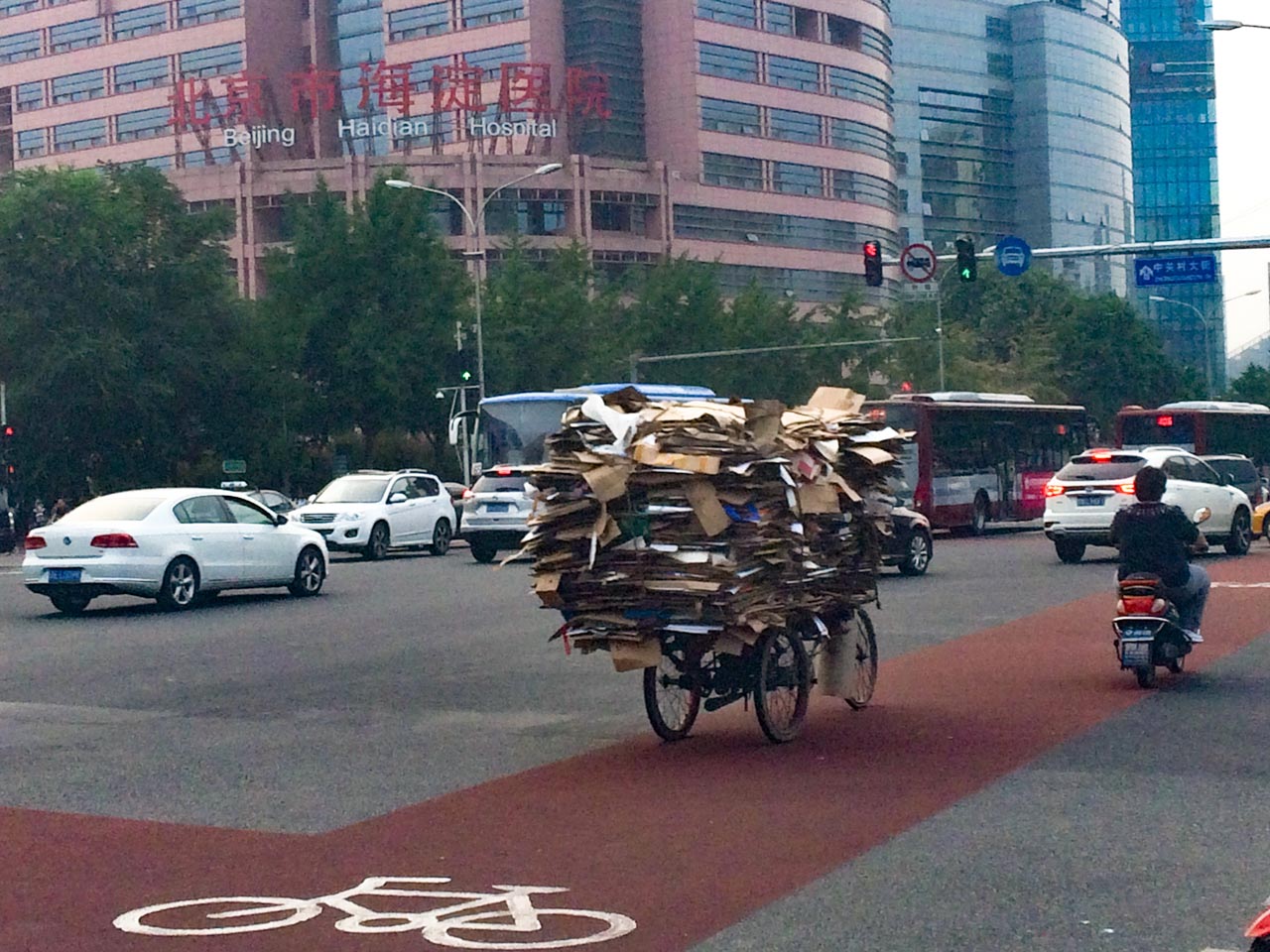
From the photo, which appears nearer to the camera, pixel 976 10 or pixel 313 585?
pixel 313 585

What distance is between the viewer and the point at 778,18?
92.3 metres

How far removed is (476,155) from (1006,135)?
263 ft

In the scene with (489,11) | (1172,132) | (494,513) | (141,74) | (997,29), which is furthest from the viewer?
(1172,132)

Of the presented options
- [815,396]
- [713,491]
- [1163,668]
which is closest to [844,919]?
[713,491]

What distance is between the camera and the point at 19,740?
11.1 meters

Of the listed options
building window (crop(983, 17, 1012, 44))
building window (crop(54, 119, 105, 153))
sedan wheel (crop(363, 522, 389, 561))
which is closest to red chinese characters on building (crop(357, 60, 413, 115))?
building window (crop(54, 119, 105, 153))

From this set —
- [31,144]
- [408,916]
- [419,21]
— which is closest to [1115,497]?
[408,916]

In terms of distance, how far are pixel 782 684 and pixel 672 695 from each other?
0.66 m

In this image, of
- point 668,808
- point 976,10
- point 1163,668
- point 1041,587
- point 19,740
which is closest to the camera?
point 668,808

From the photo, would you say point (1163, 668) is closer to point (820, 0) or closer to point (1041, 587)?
point (1041, 587)

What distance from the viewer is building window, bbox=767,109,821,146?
91938 millimetres

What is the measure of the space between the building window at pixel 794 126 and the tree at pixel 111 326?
135 feet

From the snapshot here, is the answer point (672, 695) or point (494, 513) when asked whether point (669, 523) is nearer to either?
point (672, 695)

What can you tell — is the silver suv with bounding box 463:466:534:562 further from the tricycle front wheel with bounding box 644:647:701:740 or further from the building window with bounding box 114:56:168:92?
the building window with bounding box 114:56:168:92
